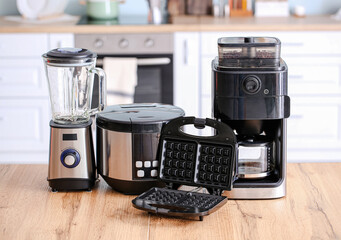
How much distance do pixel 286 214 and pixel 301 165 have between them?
0.42 metres

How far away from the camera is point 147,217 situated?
5.14 ft

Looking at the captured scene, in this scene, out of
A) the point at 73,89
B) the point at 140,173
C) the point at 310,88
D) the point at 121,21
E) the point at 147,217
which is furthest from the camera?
the point at 121,21

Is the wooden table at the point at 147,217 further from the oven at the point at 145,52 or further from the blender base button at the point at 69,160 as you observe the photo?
the oven at the point at 145,52

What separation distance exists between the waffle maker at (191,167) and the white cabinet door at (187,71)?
212cm

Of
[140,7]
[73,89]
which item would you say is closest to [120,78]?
[140,7]

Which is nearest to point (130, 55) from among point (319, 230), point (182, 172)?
point (182, 172)

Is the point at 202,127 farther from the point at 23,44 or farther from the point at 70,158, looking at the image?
the point at 23,44

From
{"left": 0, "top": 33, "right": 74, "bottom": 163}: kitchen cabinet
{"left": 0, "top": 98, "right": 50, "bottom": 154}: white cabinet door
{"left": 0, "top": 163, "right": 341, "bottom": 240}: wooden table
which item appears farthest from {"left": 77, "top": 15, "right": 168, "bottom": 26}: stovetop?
{"left": 0, "top": 163, "right": 341, "bottom": 240}: wooden table

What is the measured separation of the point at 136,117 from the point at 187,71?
6.99 feet

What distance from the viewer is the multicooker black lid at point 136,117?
165 centimetres

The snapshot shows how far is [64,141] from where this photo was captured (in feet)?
5.53

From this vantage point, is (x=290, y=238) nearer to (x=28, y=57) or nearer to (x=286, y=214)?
(x=286, y=214)

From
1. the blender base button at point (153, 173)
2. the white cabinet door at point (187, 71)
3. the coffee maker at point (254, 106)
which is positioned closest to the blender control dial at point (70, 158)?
the blender base button at point (153, 173)

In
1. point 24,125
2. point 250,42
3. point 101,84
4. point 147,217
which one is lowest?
Answer: point 24,125
